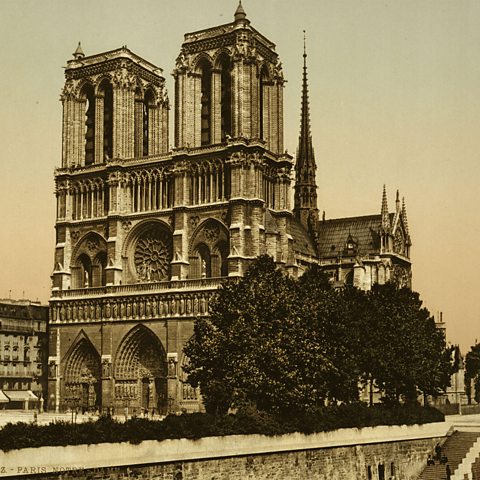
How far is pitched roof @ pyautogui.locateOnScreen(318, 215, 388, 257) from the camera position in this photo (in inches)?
3871

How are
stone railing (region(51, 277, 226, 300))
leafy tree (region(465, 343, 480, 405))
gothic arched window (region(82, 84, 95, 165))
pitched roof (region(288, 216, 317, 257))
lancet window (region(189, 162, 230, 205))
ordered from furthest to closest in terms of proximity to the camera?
leafy tree (region(465, 343, 480, 405)) < pitched roof (region(288, 216, 317, 257)) < gothic arched window (region(82, 84, 95, 165)) < lancet window (region(189, 162, 230, 205)) < stone railing (region(51, 277, 226, 300))

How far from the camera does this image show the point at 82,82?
279 ft

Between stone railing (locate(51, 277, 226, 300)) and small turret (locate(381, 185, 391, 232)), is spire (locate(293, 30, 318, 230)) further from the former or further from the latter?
stone railing (locate(51, 277, 226, 300))

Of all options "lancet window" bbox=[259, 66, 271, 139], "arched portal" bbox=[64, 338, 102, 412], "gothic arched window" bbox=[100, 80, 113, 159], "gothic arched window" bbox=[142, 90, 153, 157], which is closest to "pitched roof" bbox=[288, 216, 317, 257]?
"lancet window" bbox=[259, 66, 271, 139]

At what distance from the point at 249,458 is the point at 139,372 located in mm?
36920

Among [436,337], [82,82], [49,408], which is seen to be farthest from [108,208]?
[436,337]

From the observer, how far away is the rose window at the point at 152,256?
7875 centimetres

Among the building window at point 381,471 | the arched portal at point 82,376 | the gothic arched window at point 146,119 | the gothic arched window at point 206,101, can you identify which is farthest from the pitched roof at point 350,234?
the building window at point 381,471

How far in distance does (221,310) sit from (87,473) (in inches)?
751

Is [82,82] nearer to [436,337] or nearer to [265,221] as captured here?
[265,221]

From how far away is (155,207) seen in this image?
3098 inches

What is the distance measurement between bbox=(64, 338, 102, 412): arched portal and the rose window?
25.9ft

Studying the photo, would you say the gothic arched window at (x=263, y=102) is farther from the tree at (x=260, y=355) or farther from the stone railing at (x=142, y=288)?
the tree at (x=260, y=355)

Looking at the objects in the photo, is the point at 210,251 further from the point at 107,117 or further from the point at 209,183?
the point at 107,117
